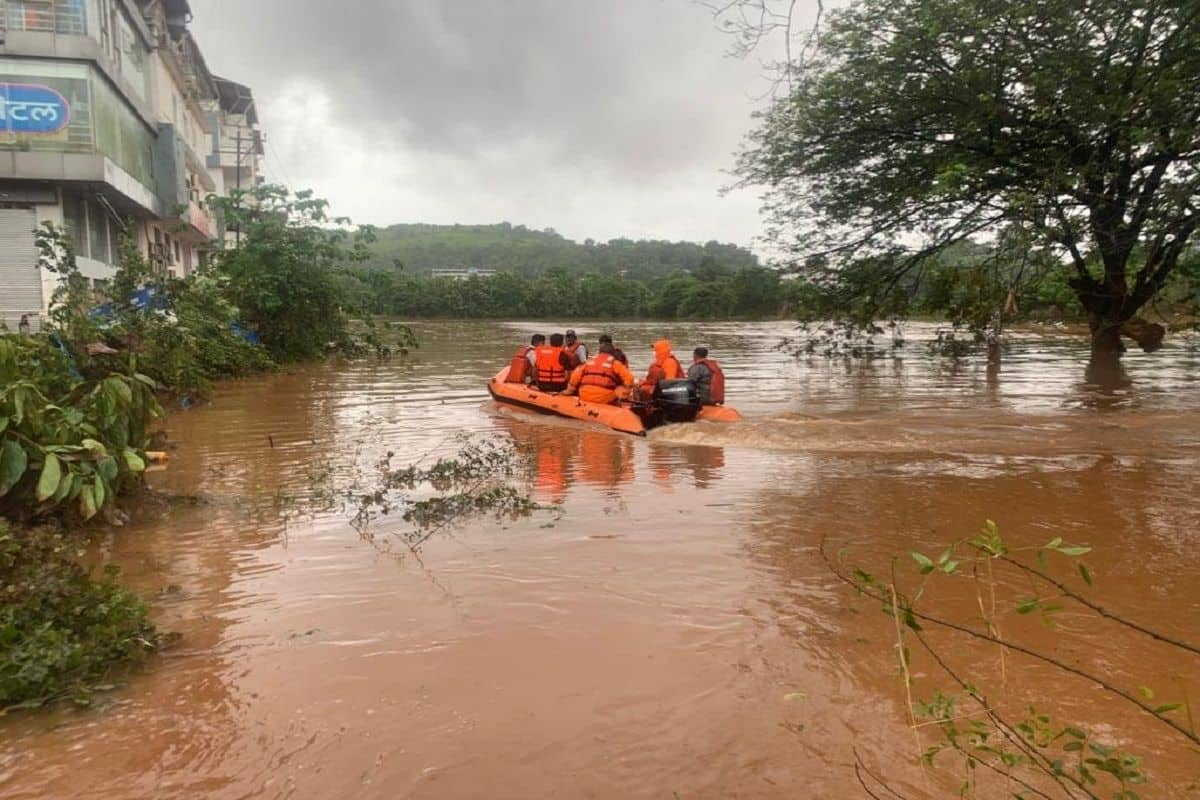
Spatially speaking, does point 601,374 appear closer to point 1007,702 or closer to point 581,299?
point 1007,702

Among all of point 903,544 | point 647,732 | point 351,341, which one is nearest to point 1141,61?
point 903,544

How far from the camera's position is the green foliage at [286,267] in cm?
2028

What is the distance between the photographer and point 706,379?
12.1m

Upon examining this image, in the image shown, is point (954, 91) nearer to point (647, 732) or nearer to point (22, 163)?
point (647, 732)

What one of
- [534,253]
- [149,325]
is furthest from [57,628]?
[534,253]

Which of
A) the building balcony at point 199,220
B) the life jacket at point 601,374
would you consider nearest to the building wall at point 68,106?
the building balcony at point 199,220

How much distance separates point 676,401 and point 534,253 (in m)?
128

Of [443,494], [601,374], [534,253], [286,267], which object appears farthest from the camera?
[534,253]

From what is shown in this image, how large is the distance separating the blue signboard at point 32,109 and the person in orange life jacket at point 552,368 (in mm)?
→ 15928

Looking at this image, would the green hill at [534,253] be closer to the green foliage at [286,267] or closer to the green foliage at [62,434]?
the green foliage at [286,267]

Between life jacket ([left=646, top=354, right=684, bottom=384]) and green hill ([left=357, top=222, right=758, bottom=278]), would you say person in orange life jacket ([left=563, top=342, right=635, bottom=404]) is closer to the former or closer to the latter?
life jacket ([left=646, top=354, right=684, bottom=384])

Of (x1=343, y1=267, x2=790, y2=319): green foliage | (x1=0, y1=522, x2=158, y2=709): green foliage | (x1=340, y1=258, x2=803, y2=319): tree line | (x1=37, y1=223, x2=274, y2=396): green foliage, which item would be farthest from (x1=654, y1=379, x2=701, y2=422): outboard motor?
(x1=343, y1=267, x2=790, y2=319): green foliage

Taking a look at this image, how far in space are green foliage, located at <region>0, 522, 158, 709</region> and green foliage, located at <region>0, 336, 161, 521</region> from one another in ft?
1.83

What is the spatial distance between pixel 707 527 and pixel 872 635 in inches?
93.4
